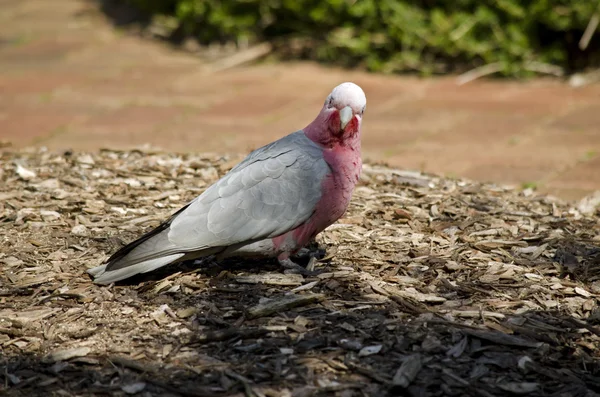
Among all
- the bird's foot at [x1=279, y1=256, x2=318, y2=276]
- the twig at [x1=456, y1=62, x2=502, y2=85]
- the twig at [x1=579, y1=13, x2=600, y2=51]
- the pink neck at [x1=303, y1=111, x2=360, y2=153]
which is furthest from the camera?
the twig at [x1=456, y1=62, x2=502, y2=85]

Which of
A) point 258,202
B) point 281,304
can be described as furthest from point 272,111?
point 281,304

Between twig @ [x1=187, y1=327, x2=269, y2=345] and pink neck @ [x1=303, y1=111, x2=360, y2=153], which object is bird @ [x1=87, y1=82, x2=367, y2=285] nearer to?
pink neck @ [x1=303, y1=111, x2=360, y2=153]

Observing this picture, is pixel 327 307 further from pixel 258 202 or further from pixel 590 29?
pixel 590 29

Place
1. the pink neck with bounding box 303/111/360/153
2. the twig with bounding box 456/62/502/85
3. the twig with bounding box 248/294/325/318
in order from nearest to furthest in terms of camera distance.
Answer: the twig with bounding box 248/294/325/318 < the pink neck with bounding box 303/111/360/153 < the twig with bounding box 456/62/502/85

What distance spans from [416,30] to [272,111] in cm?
162

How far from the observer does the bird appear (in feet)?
9.70

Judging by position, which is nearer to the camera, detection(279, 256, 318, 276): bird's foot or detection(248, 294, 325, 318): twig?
detection(248, 294, 325, 318): twig

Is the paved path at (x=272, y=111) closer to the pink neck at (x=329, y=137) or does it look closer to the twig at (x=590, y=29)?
the twig at (x=590, y=29)

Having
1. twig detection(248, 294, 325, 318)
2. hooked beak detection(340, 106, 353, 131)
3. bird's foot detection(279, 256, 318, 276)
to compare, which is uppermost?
hooked beak detection(340, 106, 353, 131)

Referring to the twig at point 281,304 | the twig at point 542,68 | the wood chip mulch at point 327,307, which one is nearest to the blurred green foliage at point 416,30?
the twig at point 542,68

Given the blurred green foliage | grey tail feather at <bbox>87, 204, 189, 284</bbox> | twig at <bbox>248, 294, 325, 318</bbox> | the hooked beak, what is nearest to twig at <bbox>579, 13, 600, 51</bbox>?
the blurred green foliage

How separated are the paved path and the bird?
5.88ft

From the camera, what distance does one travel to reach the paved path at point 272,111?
16.4ft

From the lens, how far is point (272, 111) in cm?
591
